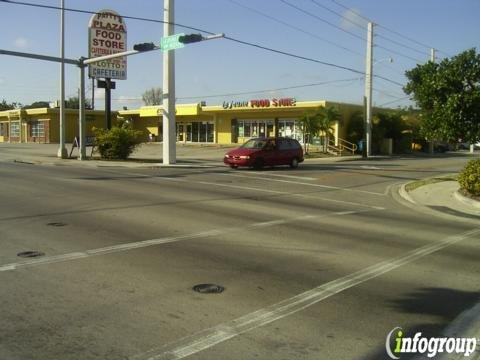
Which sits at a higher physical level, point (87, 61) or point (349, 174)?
point (87, 61)

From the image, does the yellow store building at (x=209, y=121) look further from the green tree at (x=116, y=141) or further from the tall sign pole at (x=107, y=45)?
the green tree at (x=116, y=141)

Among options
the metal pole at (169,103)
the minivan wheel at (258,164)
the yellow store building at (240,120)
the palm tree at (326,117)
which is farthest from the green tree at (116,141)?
the yellow store building at (240,120)

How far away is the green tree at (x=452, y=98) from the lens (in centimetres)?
1864

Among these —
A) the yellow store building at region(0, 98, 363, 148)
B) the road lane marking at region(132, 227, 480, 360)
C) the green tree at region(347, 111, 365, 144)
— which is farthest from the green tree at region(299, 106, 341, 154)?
the road lane marking at region(132, 227, 480, 360)

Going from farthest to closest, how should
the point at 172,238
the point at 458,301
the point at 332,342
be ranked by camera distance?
the point at 172,238, the point at 458,301, the point at 332,342

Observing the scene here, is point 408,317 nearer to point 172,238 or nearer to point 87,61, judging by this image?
point 172,238

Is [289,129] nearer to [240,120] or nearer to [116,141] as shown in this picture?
[240,120]

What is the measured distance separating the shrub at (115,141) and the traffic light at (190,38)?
36.4 feet

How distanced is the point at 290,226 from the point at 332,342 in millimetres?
6282

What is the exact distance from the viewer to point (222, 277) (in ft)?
23.1

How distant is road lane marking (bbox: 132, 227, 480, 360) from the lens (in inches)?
184

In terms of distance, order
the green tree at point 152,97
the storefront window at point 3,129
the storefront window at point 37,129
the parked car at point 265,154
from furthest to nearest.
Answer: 1. the green tree at point 152,97
2. the storefront window at point 3,129
3. the storefront window at point 37,129
4. the parked car at point 265,154

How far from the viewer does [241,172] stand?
25.8 m

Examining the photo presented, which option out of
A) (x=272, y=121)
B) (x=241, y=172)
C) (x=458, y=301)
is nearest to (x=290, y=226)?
(x=458, y=301)
